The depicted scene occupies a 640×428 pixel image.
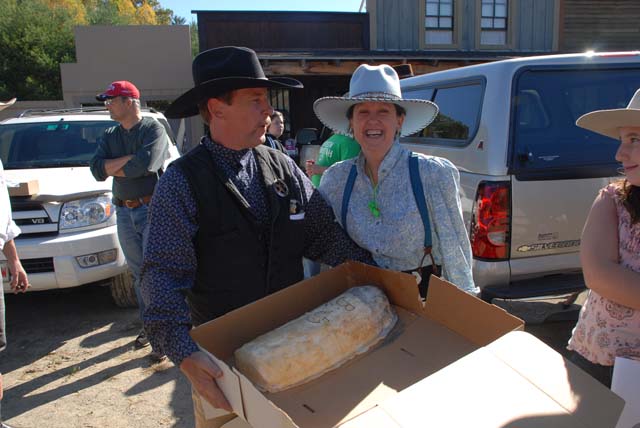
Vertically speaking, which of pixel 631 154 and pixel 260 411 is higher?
pixel 631 154

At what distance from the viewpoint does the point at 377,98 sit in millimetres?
1994

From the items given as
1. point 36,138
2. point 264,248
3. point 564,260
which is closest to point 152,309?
point 264,248

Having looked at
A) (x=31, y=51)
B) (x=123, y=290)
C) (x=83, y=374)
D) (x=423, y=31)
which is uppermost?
(x=31, y=51)

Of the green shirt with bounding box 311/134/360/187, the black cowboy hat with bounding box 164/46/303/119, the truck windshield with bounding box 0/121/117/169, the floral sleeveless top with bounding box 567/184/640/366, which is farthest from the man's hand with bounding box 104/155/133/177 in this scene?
the floral sleeveless top with bounding box 567/184/640/366

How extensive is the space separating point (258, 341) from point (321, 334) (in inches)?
7.4

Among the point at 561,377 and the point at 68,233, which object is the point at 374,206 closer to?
the point at 561,377

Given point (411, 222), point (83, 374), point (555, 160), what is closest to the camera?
point (411, 222)

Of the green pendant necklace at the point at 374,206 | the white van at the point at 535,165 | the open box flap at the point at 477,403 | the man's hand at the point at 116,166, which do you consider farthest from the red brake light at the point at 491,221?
the man's hand at the point at 116,166

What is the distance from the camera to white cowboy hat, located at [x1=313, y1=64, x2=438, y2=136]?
79.4 inches

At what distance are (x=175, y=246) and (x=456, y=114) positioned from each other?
2.94m

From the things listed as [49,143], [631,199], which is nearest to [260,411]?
[631,199]

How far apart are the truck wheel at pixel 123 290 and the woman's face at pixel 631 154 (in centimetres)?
409

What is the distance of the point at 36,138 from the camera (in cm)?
535

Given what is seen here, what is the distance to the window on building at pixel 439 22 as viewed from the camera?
1456 centimetres
